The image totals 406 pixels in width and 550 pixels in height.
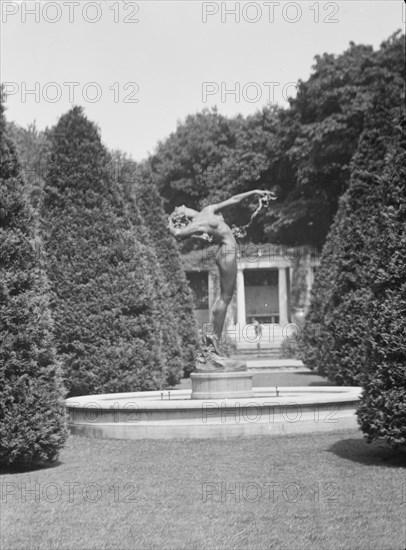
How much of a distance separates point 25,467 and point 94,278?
906 cm

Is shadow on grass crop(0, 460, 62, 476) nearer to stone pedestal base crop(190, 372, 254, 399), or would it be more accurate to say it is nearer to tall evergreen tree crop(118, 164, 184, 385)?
stone pedestal base crop(190, 372, 254, 399)

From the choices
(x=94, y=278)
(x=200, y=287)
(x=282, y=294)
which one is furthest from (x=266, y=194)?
(x=200, y=287)

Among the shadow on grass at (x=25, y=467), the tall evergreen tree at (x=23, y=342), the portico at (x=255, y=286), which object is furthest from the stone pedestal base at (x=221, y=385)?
the portico at (x=255, y=286)

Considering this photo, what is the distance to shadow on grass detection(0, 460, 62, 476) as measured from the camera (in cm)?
1221

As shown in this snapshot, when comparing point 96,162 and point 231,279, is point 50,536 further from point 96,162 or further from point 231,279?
point 96,162

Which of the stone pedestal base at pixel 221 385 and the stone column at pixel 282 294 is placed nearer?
the stone pedestal base at pixel 221 385

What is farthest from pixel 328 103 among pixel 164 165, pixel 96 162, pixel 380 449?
pixel 380 449

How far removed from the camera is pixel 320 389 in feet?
65.5

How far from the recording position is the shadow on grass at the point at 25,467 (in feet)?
40.1

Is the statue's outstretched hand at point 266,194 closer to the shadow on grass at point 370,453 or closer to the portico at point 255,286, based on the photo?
the shadow on grass at point 370,453

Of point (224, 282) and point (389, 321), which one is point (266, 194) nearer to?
point (224, 282)

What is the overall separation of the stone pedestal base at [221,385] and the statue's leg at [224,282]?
0.69m

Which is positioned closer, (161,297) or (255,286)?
(161,297)

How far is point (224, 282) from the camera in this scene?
18.2 m
